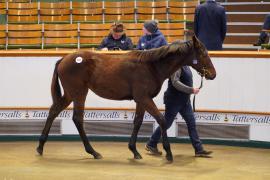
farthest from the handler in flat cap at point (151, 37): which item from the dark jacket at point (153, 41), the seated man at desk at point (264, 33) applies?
the seated man at desk at point (264, 33)

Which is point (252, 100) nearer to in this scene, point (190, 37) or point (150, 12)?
point (190, 37)

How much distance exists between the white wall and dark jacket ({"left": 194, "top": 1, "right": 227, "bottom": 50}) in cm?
141

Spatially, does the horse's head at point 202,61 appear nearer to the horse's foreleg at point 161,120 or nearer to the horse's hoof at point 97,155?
the horse's foreleg at point 161,120

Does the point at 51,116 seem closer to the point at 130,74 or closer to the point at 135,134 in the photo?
the point at 135,134

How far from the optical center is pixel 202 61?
26.2 ft

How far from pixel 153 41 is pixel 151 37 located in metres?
0.08

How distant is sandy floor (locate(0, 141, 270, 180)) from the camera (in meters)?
7.23

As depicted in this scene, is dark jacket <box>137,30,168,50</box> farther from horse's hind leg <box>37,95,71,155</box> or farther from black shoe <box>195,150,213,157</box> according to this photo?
black shoe <box>195,150,213,157</box>

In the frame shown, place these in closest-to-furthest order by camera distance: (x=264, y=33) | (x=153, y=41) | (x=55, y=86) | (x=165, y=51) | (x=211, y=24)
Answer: (x=165, y=51)
(x=55, y=86)
(x=153, y=41)
(x=211, y=24)
(x=264, y=33)

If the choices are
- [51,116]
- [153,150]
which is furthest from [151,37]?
[51,116]

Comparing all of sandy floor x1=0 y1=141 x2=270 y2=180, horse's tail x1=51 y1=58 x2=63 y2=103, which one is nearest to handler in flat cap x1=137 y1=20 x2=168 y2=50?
horse's tail x1=51 y1=58 x2=63 y2=103

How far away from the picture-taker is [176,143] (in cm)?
947

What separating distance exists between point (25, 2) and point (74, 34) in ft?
9.42

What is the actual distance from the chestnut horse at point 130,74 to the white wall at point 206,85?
0.99 metres
